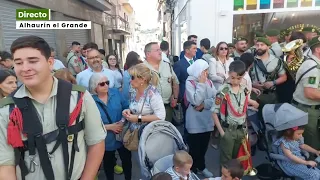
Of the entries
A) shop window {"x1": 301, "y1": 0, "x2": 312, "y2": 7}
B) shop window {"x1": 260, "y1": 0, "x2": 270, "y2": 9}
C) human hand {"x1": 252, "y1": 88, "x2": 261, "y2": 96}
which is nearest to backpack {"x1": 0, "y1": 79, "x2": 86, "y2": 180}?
human hand {"x1": 252, "y1": 88, "x2": 261, "y2": 96}

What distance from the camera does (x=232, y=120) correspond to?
125 inches

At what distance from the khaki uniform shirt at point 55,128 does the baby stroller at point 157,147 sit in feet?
3.00

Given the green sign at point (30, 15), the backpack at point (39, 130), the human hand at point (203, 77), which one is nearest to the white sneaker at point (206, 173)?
the human hand at point (203, 77)

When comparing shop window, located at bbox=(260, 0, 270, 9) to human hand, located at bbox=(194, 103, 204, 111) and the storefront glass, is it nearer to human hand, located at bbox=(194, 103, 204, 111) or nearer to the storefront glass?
the storefront glass

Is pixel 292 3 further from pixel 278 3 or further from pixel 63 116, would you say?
pixel 63 116

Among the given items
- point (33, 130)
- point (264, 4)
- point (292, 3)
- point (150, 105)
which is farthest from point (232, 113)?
point (292, 3)

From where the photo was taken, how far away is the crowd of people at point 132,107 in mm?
1460

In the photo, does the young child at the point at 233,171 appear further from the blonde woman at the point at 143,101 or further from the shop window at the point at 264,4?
the shop window at the point at 264,4

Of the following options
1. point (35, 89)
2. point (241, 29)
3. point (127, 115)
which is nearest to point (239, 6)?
point (241, 29)

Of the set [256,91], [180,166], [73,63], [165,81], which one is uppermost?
[73,63]

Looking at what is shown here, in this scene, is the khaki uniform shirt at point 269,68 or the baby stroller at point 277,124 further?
the khaki uniform shirt at point 269,68

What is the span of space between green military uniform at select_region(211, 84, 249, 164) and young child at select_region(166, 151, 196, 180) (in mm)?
886

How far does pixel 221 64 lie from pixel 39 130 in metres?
3.64

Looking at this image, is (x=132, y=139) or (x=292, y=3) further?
(x=292, y=3)
